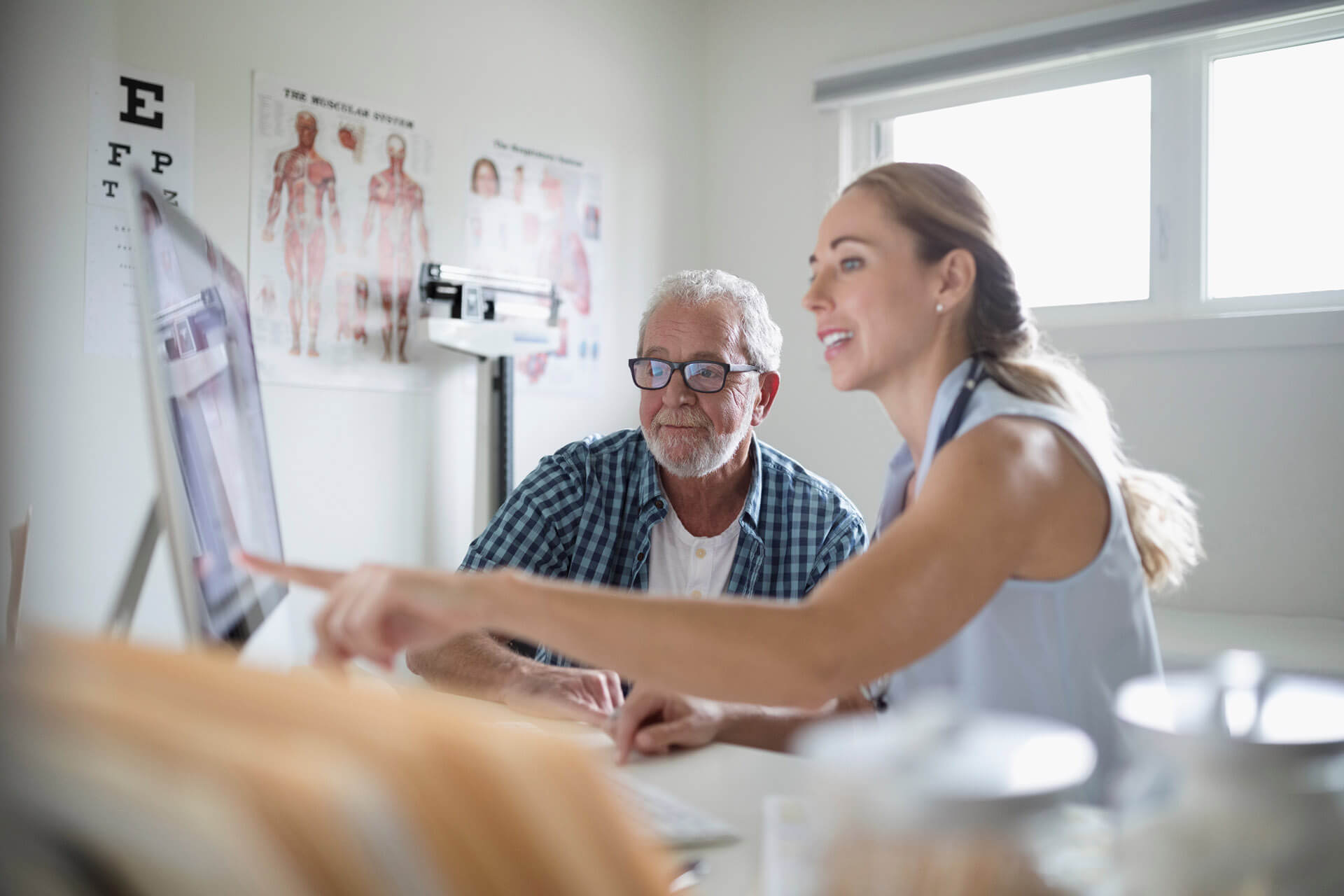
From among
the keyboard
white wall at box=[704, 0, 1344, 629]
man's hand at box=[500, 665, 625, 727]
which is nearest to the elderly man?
man's hand at box=[500, 665, 625, 727]

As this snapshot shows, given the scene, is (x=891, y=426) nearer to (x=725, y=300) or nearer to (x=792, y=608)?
(x=725, y=300)

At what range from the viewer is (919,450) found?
1.27 metres

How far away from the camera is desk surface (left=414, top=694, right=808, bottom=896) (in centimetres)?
73

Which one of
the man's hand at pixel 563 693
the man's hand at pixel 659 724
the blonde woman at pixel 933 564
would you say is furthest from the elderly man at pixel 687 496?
the man's hand at pixel 659 724

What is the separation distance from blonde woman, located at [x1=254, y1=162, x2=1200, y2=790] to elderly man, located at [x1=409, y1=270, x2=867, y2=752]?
1.68 ft

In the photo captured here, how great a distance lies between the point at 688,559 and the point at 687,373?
13.9 inches

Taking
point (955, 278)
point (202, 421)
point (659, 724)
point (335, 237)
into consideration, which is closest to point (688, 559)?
point (659, 724)

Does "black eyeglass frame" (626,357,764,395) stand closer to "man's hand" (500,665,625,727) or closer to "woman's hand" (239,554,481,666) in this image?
"man's hand" (500,665,625,727)

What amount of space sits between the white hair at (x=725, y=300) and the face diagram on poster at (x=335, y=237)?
0.92 m

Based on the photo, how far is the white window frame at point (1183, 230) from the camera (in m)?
2.73

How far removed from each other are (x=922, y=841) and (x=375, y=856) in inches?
6.0

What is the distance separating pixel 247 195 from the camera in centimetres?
236

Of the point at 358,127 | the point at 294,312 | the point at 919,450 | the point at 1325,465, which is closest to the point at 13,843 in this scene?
the point at 919,450

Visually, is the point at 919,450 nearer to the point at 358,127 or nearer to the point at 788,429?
the point at 358,127
